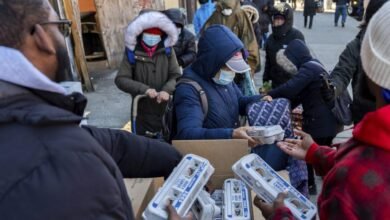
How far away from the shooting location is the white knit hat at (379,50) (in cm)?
107

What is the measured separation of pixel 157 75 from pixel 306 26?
12922 mm

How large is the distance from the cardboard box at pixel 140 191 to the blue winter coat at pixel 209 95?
0.41 metres

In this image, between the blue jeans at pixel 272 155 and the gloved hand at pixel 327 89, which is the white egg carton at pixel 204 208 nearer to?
the blue jeans at pixel 272 155

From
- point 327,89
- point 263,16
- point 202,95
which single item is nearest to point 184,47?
point 327,89

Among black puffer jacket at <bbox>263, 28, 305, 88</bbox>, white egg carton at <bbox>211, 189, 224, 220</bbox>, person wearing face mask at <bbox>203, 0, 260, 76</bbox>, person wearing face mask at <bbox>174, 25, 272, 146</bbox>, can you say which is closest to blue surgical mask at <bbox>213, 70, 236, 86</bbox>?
person wearing face mask at <bbox>174, 25, 272, 146</bbox>

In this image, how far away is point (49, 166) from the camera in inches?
40.1

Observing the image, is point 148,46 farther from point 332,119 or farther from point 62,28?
point 62,28

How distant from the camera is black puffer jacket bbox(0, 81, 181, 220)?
989 mm

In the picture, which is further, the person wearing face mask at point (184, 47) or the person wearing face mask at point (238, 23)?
the person wearing face mask at point (238, 23)

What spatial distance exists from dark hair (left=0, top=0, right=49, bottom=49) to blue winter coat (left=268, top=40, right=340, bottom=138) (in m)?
→ 2.53

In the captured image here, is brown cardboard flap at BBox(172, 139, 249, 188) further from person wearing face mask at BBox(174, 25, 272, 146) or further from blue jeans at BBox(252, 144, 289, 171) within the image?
blue jeans at BBox(252, 144, 289, 171)

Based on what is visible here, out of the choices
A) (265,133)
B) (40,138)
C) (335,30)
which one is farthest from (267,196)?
(335,30)

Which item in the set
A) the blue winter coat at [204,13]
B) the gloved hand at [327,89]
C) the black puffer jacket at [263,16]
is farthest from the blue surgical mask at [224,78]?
the black puffer jacket at [263,16]

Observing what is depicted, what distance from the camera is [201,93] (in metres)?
2.45
